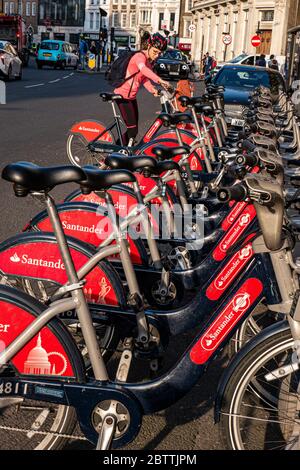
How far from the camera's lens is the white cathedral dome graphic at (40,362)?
9.23 feet

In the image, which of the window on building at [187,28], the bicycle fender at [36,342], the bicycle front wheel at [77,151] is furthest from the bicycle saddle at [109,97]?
the window on building at [187,28]

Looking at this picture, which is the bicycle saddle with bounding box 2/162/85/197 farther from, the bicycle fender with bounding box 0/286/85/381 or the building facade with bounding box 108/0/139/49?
the building facade with bounding box 108/0/139/49

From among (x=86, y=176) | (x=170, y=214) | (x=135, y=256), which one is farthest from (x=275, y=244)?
(x=170, y=214)

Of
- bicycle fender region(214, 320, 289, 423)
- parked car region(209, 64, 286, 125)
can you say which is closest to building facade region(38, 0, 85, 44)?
parked car region(209, 64, 286, 125)

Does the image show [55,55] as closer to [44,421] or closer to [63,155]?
[63,155]

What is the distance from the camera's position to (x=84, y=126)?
8.95 m

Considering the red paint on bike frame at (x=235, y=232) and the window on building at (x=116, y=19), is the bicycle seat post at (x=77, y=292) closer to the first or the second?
the red paint on bike frame at (x=235, y=232)

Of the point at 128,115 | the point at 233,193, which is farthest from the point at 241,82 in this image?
the point at 233,193

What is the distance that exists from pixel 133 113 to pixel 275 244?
655 centimetres

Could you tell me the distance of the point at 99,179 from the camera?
2.79 meters

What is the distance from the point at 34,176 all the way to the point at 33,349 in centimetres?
71

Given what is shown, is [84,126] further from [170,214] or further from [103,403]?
[103,403]

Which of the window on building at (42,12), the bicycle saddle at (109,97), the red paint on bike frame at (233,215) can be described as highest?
the window on building at (42,12)

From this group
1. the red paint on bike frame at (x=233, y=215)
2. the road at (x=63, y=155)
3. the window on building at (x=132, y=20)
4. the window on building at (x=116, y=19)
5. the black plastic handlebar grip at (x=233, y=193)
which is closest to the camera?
the black plastic handlebar grip at (x=233, y=193)
